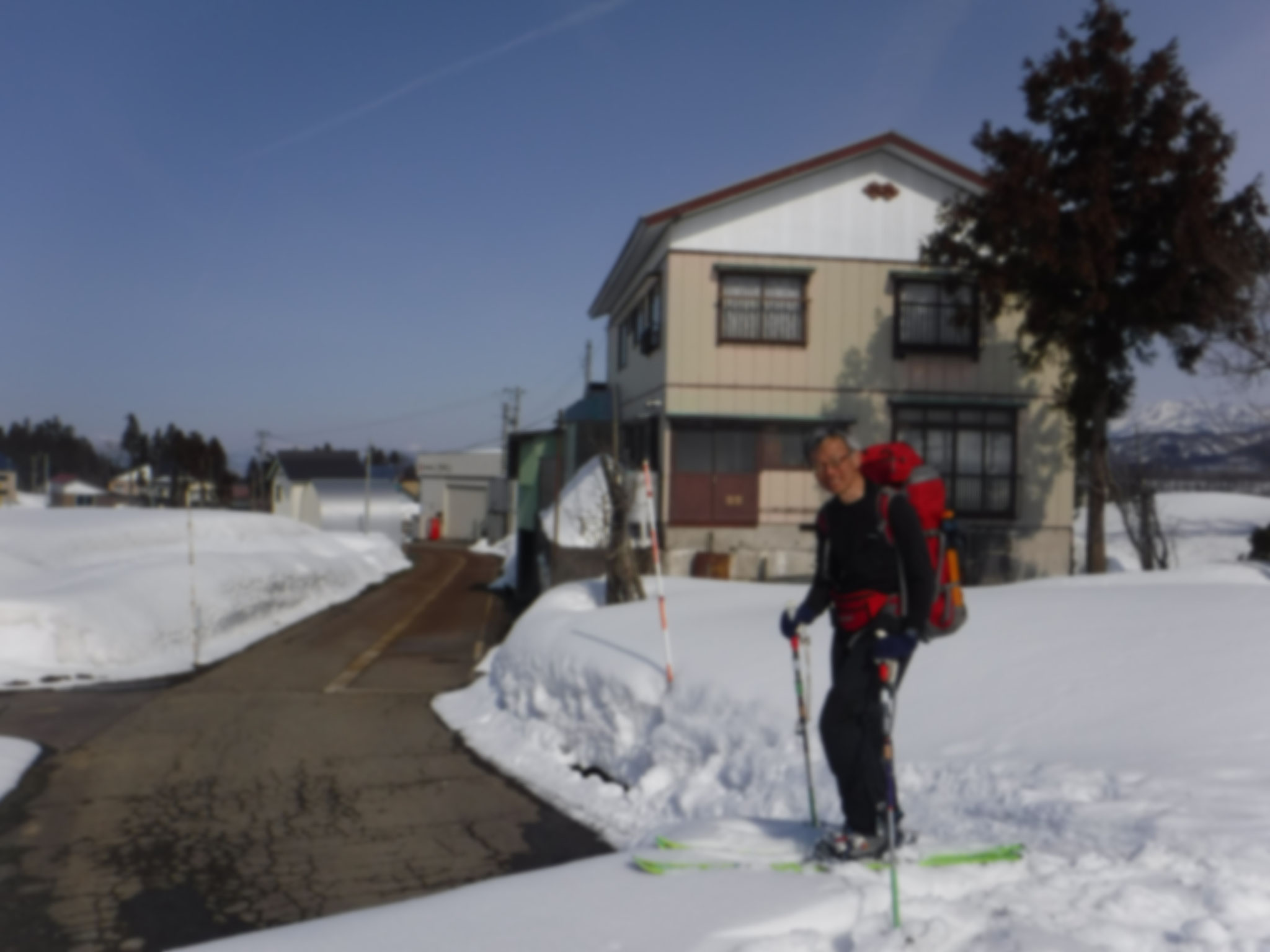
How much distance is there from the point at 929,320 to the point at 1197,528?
1883 cm

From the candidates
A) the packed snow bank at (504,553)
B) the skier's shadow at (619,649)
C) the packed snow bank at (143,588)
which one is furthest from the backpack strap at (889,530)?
the packed snow bank at (504,553)

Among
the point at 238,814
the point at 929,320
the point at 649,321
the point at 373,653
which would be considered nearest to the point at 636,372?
the point at 649,321

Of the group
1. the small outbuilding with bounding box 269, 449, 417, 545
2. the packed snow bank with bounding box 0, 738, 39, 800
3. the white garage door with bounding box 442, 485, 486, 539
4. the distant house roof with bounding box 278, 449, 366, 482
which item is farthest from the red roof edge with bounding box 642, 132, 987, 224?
the white garage door with bounding box 442, 485, 486, 539

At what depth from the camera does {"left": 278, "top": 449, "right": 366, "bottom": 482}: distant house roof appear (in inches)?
2173

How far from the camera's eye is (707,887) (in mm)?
4105

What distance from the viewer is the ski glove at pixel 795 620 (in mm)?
4781

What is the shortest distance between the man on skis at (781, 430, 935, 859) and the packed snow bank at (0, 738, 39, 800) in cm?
570

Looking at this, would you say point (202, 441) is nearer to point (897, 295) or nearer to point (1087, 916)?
point (897, 295)

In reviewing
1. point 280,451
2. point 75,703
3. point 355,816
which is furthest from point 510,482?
point 355,816

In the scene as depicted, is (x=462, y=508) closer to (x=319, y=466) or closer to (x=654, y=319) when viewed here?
(x=319, y=466)

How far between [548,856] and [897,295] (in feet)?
55.3

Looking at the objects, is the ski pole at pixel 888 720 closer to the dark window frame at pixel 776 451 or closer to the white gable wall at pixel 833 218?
the dark window frame at pixel 776 451

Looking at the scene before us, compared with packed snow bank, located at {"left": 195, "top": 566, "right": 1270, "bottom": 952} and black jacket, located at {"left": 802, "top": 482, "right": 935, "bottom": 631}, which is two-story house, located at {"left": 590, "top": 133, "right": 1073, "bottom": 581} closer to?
packed snow bank, located at {"left": 195, "top": 566, "right": 1270, "bottom": 952}

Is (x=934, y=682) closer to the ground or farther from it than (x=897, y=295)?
closer to the ground
